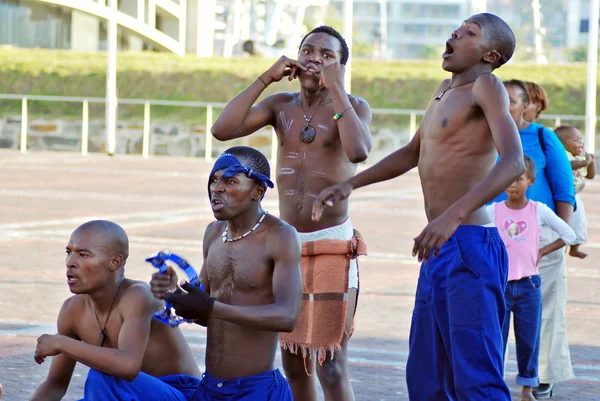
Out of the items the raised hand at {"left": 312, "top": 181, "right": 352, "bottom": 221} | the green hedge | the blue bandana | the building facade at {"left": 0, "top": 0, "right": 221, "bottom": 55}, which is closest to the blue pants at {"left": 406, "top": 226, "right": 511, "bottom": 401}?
the raised hand at {"left": 312, "top": 181, "right": 352, "bottom": 221}

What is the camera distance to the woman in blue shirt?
21.6 ft

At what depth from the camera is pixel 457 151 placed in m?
4.58

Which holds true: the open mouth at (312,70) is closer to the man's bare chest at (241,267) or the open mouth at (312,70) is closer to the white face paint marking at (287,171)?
the white face paint marking at (287,171)

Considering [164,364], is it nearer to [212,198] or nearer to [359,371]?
[212,198]

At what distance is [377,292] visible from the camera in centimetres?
1023

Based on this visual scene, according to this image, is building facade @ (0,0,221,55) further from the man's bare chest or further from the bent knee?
the man's bare chest

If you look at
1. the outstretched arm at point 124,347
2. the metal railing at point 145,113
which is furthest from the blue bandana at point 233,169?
the metal railing at point 145,113

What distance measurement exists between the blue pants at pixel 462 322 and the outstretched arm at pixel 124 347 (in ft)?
3.62

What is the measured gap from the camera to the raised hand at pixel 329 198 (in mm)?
4617

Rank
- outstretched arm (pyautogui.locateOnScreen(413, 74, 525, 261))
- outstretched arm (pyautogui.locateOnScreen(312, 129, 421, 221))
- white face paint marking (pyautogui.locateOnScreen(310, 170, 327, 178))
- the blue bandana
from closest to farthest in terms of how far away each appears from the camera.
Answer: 1. outstretched arm (pyautogui.locateOnScreen(413, 74, 525, 261))
2. the blue bandana
3. outstretched arm (pyautogui.locateOnScreen(312, 129, 421, 221))
4. white face paint marking (pyautogui.locateOnScreen(310, 170, 327, 178))

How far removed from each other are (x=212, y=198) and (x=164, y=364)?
779mm

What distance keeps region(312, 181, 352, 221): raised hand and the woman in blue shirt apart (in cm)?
197

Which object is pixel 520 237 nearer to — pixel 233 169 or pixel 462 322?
pixel 462 322

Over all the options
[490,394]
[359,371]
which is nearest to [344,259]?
[490,394]
